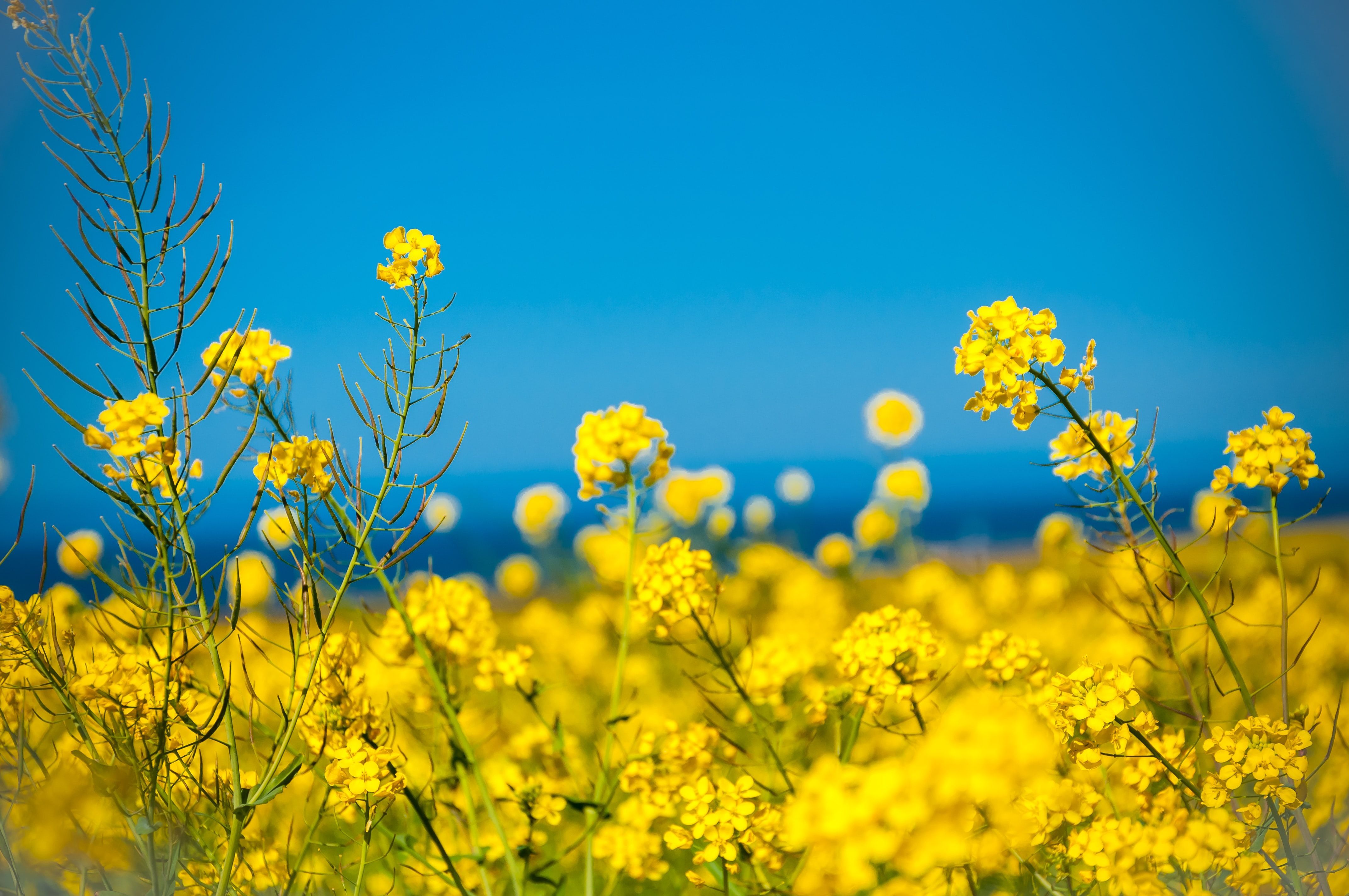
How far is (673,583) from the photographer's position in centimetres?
103

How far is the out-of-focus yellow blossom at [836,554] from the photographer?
279 centimetres

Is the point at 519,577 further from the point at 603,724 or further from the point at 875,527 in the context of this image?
the point at 603,724

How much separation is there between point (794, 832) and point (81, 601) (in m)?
1.34

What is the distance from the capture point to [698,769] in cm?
108

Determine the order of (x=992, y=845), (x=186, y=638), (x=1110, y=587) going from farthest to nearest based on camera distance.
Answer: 1. (x=1110, y=587)
2. (x=186, y=638)
3. (x=992, y=845)

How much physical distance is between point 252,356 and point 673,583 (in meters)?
0.56

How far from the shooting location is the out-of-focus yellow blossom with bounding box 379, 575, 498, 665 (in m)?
1.14

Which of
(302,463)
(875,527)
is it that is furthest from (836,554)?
(302,463)

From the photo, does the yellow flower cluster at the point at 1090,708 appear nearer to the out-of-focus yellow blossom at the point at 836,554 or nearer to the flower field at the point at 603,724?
the flower field at the point at 603,724

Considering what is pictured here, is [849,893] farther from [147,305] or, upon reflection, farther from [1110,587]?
[1110,587]

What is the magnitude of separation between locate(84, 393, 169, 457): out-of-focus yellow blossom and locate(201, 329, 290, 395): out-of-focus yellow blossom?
18 centimetres

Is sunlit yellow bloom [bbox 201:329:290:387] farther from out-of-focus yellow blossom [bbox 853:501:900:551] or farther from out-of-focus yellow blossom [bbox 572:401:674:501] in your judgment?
out-of-focus yellow blossom [bbox 853:501:900:551]

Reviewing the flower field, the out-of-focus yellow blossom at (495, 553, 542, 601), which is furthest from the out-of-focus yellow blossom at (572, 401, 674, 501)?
the out-of-focus yellow blossom at (495, 553, 542, 601)

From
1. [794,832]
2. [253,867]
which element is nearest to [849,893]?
[794,832]
